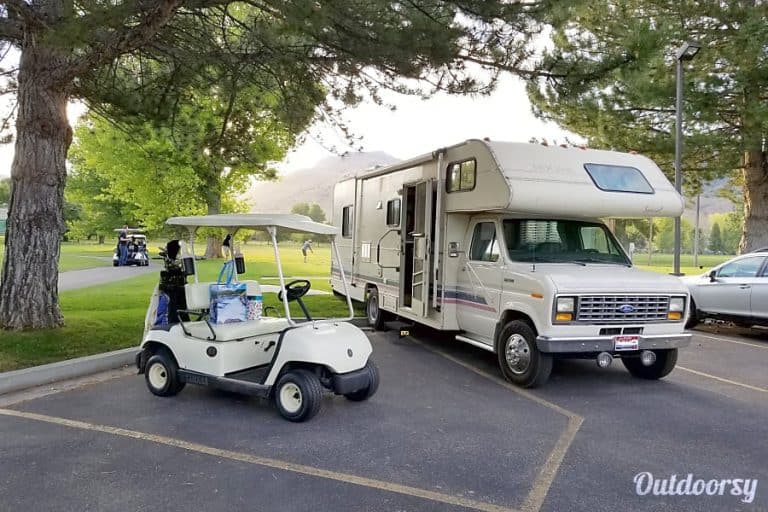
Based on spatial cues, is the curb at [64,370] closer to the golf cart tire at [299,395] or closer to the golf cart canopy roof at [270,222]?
the golf cart canopy roof at [270,222]

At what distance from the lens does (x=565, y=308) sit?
6.59 metres

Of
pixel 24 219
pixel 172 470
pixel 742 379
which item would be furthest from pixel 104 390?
pixel 742 379

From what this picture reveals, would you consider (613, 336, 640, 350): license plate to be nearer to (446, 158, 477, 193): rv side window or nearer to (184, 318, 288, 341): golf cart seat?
(446, 158, 477, 193): rv side window

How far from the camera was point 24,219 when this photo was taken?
28.1 feet

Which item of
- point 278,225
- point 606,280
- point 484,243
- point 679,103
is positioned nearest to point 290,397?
point 278,225

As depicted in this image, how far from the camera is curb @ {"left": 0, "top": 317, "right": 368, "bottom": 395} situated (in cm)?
659

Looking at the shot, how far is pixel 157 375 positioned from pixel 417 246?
4.41m

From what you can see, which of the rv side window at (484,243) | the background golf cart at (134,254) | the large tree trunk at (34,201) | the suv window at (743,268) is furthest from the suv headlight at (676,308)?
the background golf cart at (134,254)

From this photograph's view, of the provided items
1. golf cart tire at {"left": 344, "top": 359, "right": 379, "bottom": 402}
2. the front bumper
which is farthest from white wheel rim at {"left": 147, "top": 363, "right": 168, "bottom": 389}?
Result: the front bumper

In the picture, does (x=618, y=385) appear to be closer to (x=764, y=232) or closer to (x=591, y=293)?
(x=591, y=293)

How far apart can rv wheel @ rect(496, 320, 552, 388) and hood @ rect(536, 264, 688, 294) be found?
0.69m

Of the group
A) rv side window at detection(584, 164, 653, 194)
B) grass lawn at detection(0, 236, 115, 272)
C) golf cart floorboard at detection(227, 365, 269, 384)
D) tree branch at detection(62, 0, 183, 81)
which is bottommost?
golf cart floorboard at detection(227, 365, 269, 384)

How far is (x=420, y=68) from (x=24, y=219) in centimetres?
604

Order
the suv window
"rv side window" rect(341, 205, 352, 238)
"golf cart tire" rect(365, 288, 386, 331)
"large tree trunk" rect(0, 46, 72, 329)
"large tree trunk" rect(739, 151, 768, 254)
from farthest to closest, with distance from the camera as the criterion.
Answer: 1. "large tree trunk" rect(739, 151, 768, 254)
2. "rv side window" rect(341, 205, 352, 238)
3. "golf cart tire" rect(365, 288, 386, 331)
4. the suv window
5. "large tree trunk" rect(0, 46, 72, 329)
